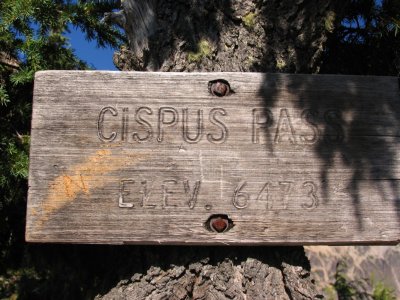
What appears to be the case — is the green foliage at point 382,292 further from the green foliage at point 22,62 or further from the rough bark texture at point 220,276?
the green foliage at point 22,62

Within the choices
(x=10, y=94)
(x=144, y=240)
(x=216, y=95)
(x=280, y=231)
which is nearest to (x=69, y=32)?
(x=10, y=94)

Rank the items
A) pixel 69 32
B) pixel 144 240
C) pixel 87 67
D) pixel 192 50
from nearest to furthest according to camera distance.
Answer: pixel 144 240
pixel 192 50
pixel 87 67
pixel 69 32

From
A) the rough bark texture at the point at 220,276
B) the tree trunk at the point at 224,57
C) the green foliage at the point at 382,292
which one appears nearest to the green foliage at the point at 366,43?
the tree trunk at the point at 224,57

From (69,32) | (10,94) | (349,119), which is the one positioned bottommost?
(349,119)

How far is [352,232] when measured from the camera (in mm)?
2105

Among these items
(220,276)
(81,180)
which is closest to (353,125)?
(220,276)

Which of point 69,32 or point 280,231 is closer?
point 280,231

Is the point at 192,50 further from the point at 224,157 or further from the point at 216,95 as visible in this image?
the point at 224,157

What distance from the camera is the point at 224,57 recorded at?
2328mm

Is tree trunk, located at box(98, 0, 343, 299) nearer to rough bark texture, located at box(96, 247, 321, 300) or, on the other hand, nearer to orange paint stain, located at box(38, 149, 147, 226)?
rough bark texture, located at box(96, 247, 321, 300)

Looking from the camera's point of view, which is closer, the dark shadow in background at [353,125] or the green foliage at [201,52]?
the dark shadow in background at [353,125]

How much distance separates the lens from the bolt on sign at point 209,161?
207 centimetres

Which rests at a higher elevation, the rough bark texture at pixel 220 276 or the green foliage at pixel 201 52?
the green foliage at pixel 201 52

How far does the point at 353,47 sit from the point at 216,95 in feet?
4.18
